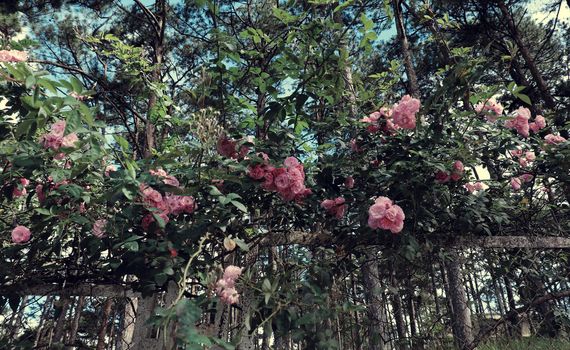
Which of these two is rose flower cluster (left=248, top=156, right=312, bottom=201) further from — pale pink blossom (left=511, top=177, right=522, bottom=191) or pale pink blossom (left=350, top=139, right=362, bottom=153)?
pale pink blossom (left=511, top=177, right=522, bottom=191)

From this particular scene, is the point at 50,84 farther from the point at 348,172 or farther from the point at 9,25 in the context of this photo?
the point at 9,25

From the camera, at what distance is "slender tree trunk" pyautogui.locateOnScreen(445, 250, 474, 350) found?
2.18 meters

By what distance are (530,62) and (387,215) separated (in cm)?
488

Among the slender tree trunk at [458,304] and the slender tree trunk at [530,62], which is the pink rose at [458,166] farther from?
the slender tree trunk at [530,62]

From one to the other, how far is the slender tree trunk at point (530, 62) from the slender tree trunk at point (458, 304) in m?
3.24

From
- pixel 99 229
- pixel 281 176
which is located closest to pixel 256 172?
pixel 281 176

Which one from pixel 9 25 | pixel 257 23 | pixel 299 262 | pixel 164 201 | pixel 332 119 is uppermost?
pixel 257 23

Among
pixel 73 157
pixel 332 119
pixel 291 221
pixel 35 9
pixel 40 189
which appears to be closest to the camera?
pixel 73 157

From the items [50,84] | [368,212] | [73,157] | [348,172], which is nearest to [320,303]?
[368,212]

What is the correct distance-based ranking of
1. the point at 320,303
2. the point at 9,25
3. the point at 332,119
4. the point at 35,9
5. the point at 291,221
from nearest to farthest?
the point at 320,303 → the point at 291,221 → the point at 332,119 → the point at 9,25 → the point at 35,9

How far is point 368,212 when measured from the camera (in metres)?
1.58

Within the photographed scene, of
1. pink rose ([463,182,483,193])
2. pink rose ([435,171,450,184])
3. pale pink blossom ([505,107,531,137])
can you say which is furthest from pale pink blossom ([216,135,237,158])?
pale pink blossom ([505,107,531,137])

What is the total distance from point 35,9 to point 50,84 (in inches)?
204

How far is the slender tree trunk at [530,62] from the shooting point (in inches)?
192
